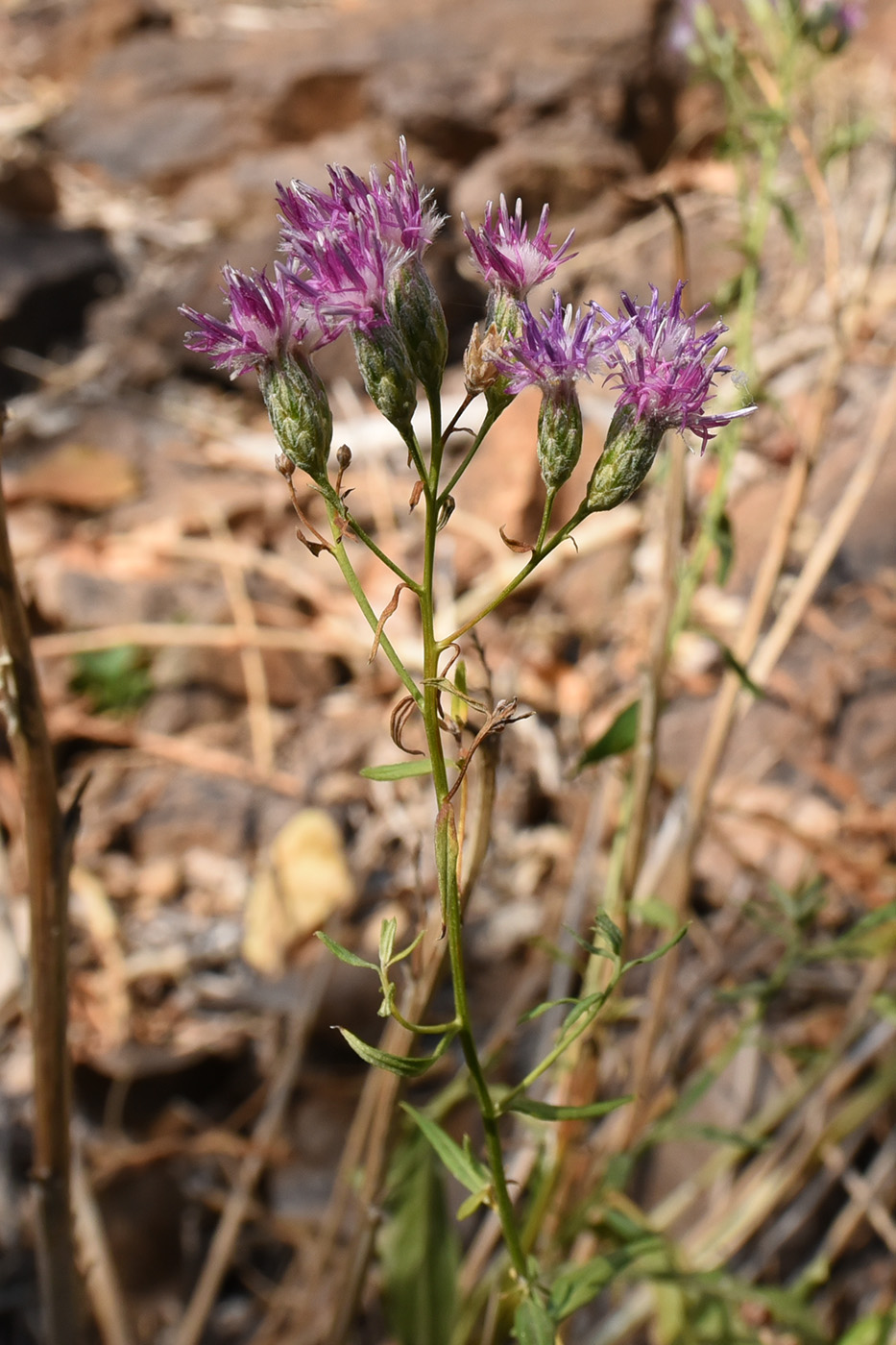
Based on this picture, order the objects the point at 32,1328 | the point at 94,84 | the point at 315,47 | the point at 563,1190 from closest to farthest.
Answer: the point at 563,1190 → the point at 32,1328 → the point at 315,47 → the point at 94,84

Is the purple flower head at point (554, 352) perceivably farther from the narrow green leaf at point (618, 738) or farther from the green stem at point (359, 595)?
the narrow green leaf at point (618, 738)

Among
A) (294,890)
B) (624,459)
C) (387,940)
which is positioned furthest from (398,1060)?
(294,890)

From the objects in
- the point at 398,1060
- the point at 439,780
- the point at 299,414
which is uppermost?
the point at 299,414

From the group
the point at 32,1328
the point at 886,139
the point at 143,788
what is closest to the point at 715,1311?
the point at 32,1328

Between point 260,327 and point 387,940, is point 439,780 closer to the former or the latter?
point 387,940

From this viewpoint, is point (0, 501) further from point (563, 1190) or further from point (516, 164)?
point (516, 164)

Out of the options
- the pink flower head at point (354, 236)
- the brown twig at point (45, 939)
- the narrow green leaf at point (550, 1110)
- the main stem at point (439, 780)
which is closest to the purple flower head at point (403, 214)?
the pink flower head at point (354, 236)

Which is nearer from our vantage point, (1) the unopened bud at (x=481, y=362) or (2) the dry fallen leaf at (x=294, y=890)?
(1) the unopened bud at (x=481, y=362)
